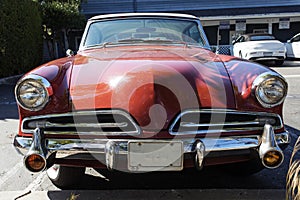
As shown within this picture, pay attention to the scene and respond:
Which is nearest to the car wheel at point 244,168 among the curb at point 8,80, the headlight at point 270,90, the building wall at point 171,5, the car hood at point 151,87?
the headlight at point 270,90

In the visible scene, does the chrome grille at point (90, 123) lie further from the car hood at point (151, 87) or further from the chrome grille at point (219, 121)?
the chrome grille at point (219, 121)

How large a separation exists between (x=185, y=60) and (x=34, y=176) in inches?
73.4

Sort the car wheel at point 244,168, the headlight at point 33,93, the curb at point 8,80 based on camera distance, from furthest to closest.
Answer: the curb at point 8,80
the car wheel at point 244,168
the headlight at point 33,93

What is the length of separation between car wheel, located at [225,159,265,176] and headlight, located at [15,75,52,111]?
1817 millimetres

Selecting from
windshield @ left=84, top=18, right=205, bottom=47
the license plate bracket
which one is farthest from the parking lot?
windshield @ left=84, top=18, right=205, bottom=47

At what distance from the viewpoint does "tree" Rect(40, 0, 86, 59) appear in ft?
47.3

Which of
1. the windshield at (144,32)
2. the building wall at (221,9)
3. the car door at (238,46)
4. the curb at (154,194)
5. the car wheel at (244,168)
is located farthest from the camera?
the building wall at (221,9)

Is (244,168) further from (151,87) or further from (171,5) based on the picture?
(171,5)

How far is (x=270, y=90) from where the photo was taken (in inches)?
99.6

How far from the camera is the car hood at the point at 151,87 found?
7.79 feet

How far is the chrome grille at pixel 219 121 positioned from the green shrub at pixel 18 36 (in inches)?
337

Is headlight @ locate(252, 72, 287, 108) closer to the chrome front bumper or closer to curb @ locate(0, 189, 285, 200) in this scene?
the chrome front bumper

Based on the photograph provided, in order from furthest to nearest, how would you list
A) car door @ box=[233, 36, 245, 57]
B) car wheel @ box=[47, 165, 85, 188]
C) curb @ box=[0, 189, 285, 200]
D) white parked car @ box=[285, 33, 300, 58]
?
white parked car @ box=[285, 33, 300, 58] → car door @ box=[233, 36, 245, 57] → car wheel @ box=[47, 165, 85, 188] → curb @ box=[0, 189, 285, 200]

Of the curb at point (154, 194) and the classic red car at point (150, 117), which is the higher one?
the classic red car at point (150, 117)
